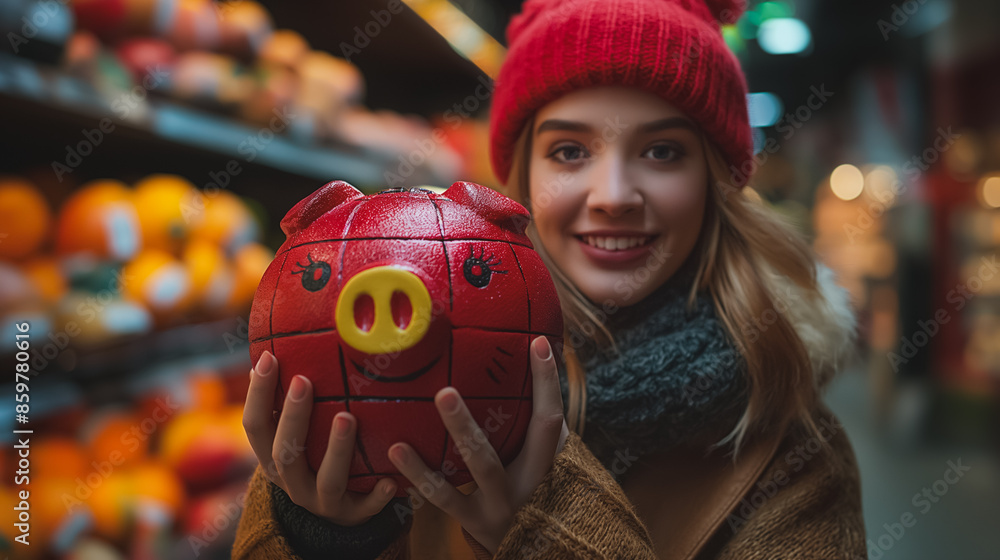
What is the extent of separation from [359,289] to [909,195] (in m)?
7.24

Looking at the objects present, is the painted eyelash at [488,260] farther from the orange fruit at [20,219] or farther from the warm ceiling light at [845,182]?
the warm ceiling light at [845,182]

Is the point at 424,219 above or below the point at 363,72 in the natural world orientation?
below

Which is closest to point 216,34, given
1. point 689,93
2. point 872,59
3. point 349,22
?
point 349,22

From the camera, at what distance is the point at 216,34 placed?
2260 millimetres

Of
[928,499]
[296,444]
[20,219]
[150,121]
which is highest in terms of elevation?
[150,121]

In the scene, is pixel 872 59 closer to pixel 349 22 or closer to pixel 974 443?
pixel 974 443

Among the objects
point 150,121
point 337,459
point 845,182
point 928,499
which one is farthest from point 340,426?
point 845,182

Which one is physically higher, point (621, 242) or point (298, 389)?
point (621, 242)

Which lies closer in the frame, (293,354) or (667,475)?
(293,354)

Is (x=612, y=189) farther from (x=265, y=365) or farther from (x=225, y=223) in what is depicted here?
(x=225, y=223)

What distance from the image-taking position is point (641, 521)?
110 cm

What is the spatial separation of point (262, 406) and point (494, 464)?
0.33 meters

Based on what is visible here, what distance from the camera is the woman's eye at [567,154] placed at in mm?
1383

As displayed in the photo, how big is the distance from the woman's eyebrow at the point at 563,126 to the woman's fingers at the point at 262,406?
0.75 metres
